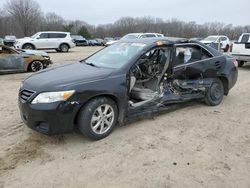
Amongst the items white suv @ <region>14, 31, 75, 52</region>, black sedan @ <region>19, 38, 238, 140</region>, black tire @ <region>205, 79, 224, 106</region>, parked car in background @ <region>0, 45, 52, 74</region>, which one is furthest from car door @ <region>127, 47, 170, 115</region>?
white suv @ <region>14, 31, 75, 52</region>

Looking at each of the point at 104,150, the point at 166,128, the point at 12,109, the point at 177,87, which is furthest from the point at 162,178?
the point at 12,109

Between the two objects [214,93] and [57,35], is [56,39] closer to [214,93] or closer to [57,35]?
[57,35]

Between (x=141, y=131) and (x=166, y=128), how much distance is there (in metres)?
0.48

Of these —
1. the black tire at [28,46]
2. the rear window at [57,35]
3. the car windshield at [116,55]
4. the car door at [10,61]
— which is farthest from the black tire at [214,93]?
the rear window at [57,35]

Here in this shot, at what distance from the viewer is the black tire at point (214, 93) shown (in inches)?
233

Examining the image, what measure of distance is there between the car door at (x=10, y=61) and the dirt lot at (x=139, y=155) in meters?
5.79

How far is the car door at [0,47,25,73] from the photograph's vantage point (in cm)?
1038

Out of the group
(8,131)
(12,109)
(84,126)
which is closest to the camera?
(84,126)

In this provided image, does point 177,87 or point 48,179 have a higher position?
point 177,87

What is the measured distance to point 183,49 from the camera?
5.44 meters

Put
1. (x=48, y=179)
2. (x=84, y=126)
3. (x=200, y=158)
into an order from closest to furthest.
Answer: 1. (x=48, y=179)
2. (x=200, y=158)
3. (x=84, y=126)

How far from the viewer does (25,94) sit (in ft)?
13.4

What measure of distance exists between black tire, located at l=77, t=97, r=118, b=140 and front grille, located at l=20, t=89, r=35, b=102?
0.79 metres

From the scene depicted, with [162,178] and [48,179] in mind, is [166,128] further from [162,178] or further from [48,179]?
[48,179]
